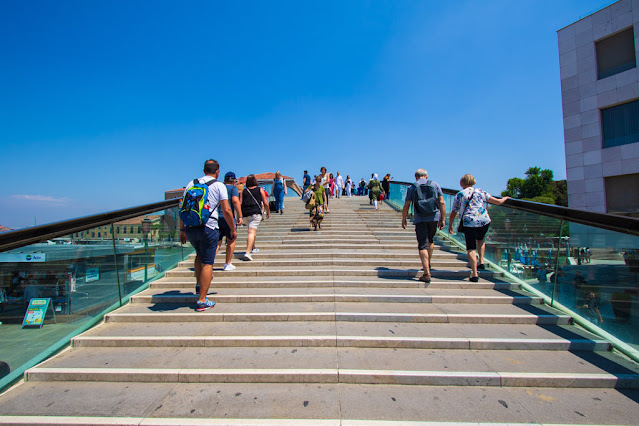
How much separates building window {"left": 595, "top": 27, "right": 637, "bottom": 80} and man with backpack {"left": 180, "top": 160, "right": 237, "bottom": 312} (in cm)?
2490

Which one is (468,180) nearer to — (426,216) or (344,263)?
(426,216)

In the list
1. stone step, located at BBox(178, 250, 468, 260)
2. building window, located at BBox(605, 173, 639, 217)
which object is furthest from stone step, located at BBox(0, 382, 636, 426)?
building window, located at BBox(605, 173, 639, 217)

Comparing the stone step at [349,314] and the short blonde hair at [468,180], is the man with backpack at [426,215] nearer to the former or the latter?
the short blonde hair at [468,180]

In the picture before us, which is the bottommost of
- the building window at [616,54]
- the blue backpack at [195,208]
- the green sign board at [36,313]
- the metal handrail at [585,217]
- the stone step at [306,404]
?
the stone step at [306,404]

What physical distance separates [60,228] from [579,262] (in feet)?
20.2

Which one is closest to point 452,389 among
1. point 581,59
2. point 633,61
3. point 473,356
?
point 473,356

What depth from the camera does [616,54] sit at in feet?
63.0

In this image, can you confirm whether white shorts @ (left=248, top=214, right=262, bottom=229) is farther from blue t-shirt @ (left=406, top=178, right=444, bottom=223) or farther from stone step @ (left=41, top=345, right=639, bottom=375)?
stone step @ (left=41, top=345, right=639, bottom=375)

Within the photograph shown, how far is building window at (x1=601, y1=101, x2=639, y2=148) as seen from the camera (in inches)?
717

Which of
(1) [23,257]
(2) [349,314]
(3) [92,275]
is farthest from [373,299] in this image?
(1) [23,257]

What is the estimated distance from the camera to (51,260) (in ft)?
11.9

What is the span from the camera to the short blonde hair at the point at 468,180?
5.51m

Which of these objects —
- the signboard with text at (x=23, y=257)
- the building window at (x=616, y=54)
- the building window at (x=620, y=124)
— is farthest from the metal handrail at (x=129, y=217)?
the building window at (x=616, y=54)

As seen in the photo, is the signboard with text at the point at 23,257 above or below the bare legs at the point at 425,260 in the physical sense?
above
